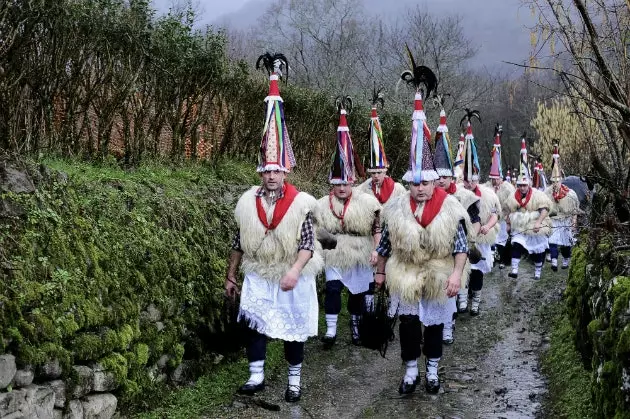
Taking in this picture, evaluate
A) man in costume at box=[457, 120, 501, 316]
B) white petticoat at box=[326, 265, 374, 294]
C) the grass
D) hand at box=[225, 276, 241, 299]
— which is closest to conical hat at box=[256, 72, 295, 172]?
hand at box=[225, 276, 241, 299]

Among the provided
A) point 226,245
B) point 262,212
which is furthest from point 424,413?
point 226,245

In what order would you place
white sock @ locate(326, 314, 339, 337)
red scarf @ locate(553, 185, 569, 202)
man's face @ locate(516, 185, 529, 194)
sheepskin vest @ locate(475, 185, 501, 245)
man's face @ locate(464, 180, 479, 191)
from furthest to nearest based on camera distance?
red scarf @ locate(553, 185, 569, 202) → man's face @ locate(516, 185, 529, 194) → sheepskin vest @ locate(475, 185, 501, 245) → man's face @ locate(464, 180, 479, 191) → white sock @ locate(326, 314, 339, 337)

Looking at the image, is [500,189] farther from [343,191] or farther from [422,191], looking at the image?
[422,191]

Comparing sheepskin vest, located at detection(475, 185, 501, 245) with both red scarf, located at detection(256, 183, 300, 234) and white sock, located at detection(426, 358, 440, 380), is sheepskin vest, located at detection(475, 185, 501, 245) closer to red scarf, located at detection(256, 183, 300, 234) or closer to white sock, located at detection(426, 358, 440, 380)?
white sock, located at detection(426, 358, 440, 380)

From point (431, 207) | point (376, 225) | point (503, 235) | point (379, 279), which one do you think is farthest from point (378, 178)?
point (503, 235)

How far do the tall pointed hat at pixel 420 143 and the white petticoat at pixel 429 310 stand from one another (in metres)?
1.11

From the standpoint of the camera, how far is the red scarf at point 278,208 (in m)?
5.98

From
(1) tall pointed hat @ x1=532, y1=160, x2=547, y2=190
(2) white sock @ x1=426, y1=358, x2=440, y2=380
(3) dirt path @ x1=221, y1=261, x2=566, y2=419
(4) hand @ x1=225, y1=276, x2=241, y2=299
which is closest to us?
(3) dirt path @ x1=221, y1=261, x2=566, y2=419

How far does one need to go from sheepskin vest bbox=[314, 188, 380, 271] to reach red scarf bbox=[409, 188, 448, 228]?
6.29ft

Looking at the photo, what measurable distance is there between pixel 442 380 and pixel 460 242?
156cm

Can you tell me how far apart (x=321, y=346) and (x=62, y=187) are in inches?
159

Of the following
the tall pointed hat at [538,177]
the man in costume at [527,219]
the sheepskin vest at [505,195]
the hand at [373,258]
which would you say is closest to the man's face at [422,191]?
the hand at [373,258]

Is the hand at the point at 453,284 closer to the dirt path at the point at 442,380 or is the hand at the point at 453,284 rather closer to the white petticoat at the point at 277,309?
the dirt path at the point at 442,380

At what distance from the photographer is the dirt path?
5862 mm
